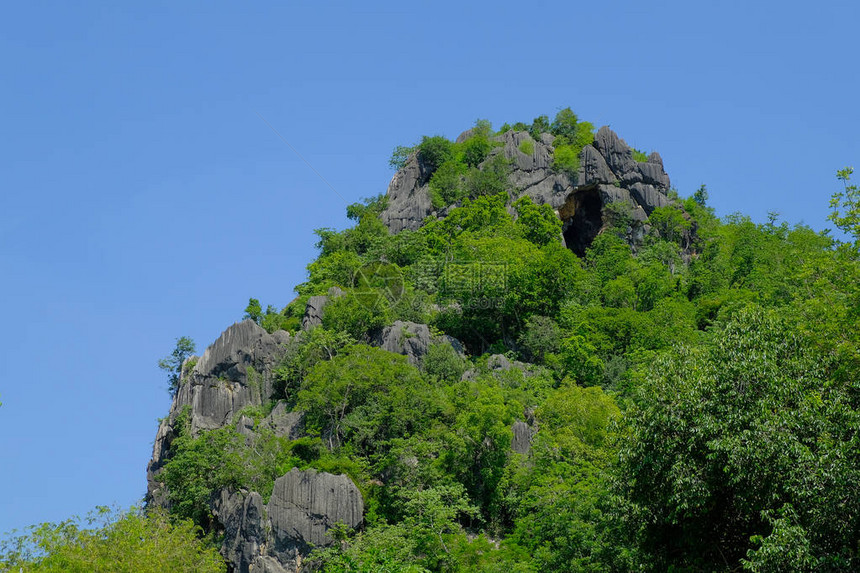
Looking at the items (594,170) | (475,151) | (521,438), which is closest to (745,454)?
(521,438)

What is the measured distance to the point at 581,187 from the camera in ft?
226

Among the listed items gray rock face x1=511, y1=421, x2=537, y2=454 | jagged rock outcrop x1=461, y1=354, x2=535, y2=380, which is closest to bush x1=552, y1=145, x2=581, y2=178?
jagged rock outcrop x1=461, y1=354, x2=535, y2=380

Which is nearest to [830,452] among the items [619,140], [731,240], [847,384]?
[847,384]

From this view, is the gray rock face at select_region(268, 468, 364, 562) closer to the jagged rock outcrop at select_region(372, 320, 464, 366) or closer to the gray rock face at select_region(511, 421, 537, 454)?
the gray rock face at select_region(511, 421, 537, 454)

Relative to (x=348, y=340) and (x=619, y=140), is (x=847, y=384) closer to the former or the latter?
(x=348, y=340)

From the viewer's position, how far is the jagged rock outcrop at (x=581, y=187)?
67500 mm

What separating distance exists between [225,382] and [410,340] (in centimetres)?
888

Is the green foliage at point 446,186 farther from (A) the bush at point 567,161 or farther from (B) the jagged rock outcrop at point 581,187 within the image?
Result: (A) the bush at point 567,161

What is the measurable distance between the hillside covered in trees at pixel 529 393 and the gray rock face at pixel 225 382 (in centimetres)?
12

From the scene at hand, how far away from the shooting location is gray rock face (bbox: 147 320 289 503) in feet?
151

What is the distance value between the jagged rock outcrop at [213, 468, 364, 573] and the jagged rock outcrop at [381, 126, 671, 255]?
109 feet

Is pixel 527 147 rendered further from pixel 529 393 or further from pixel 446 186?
pixel 529 393

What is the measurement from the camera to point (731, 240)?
66812 millimetres

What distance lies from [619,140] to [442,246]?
19.9 meters
